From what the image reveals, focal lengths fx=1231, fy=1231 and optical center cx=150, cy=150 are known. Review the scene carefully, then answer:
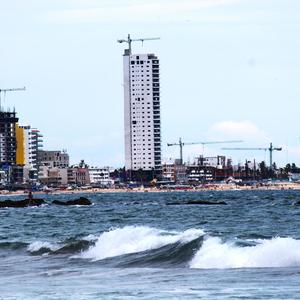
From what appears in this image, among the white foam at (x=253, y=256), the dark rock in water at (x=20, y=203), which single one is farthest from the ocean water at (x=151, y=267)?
the dark rock in water at (x=20, y=203)

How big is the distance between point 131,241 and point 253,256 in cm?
1310

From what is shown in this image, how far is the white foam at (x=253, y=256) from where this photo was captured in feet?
130

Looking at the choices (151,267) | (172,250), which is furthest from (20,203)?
(151,267)

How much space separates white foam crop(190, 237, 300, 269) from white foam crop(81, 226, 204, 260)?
6097 mm

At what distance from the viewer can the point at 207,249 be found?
146 feet

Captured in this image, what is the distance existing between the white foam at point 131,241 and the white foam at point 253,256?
6.10 meters

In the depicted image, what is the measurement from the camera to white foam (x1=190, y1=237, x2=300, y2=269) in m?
39.7

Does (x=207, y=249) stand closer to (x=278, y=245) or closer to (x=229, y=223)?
(x=278, y=245)

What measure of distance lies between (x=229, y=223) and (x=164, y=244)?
1141 inches

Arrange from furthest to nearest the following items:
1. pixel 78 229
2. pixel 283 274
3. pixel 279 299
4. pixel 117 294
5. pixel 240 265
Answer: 1. pixel 78 229
2. pixel 240 265
3. pixel 283 274
4. pixel 117 294
5. pixel 279 299

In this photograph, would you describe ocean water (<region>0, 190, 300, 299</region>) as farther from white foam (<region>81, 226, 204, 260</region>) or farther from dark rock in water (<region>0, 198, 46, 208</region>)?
dark rock in water (<region>0, 198, 46, 208</region>)

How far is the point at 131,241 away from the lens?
5288 centimetres

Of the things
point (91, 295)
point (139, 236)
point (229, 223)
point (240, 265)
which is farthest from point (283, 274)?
point (229, 223)

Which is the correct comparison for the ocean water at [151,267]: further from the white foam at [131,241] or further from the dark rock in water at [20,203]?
the dark rock in water at [20,203]
